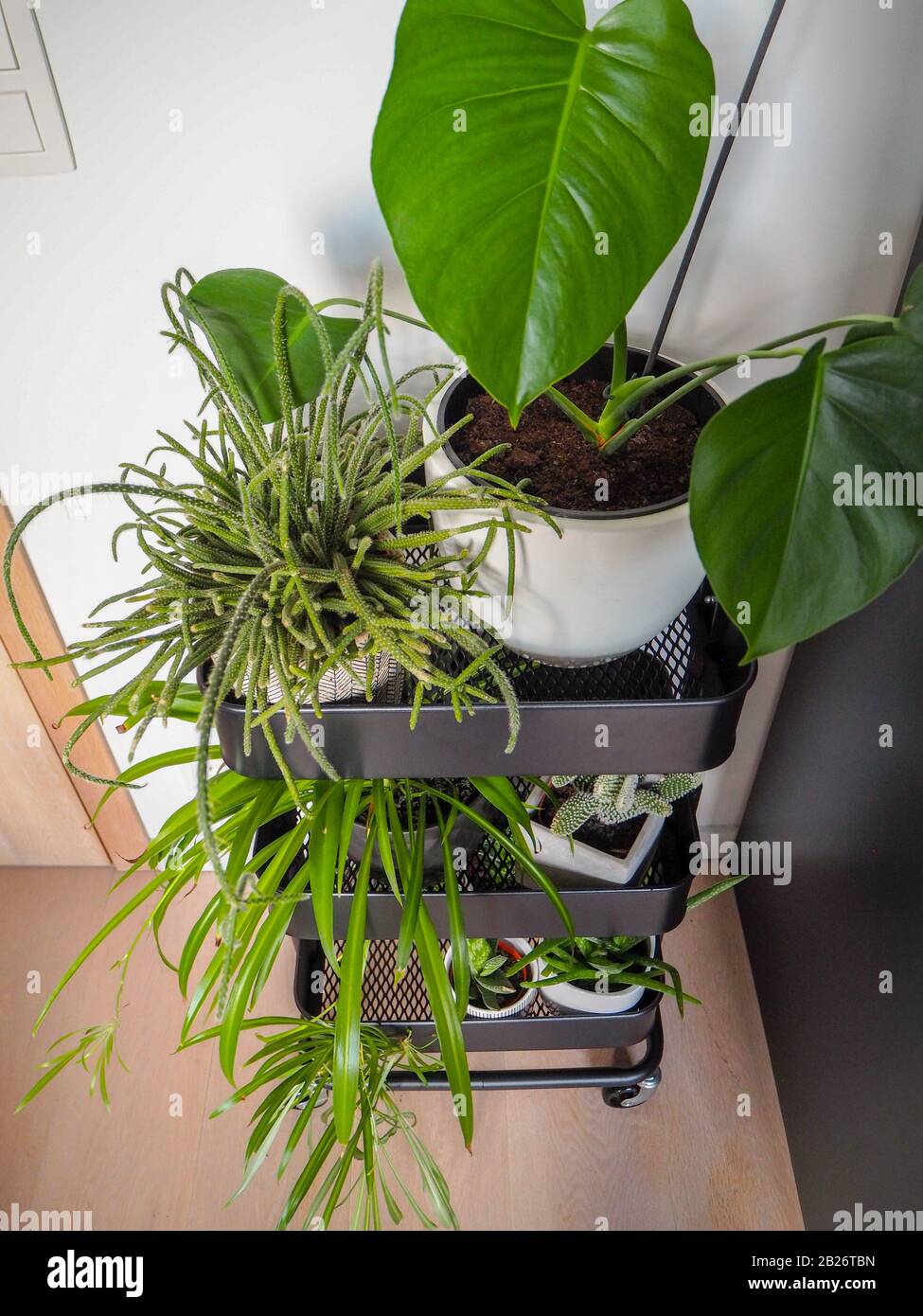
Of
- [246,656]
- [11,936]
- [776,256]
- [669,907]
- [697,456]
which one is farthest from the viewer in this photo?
[11,936]

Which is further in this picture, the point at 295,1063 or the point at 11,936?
the point at 11,936

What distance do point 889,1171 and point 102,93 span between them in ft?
3.80

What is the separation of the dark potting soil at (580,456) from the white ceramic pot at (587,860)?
377 millimetres

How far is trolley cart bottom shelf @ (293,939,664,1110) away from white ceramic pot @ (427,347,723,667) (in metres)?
0.55

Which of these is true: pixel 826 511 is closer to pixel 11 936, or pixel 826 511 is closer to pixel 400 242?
pixel 400 242

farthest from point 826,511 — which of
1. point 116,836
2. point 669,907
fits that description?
point 116,836

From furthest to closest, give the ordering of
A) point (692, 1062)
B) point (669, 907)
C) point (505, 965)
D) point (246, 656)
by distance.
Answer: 1. point (692, 1062)
2. point (505, 965)
3. point (669, 907)
4. point (246, 656)

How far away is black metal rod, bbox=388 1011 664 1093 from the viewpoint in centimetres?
114

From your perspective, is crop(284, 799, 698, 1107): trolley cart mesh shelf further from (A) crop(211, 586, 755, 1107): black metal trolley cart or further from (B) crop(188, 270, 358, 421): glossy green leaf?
(B) crop(188, 270, 358, 421): glossy green leaf

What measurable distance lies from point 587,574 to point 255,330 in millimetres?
296

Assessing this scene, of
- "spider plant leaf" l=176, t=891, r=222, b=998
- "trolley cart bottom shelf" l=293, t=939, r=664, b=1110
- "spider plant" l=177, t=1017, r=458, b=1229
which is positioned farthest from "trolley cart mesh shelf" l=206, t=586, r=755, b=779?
"trolley cart bottom shelf" l=293, t=939, r=664, b=1110

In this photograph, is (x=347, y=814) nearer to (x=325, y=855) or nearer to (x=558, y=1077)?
(x=325, y=855)

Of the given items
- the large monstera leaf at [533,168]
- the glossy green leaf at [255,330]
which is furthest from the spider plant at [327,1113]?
the large monstera leaf at [533,168]
